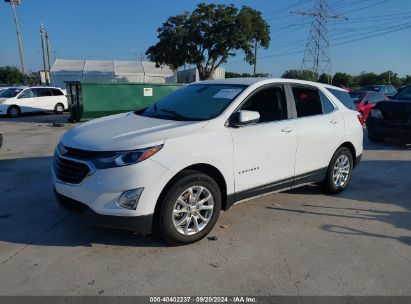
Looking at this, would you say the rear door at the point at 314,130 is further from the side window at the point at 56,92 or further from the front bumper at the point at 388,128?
the side window at the point at 56,92

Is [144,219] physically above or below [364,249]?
above

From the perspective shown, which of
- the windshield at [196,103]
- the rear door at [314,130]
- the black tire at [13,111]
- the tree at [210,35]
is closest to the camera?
the windshield at [196,103]

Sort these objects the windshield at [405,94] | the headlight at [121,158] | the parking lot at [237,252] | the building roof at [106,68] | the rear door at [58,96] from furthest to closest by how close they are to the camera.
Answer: the building roof at [106,68] → the rear door at [58,96] → the windshield at [405,94] → the headlight at [121,158] → the parking lot at [237,252]

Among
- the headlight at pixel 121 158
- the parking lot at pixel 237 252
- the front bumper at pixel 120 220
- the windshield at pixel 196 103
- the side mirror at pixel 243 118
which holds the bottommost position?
the parking lot at pixel 237 252

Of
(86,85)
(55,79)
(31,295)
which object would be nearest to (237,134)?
(31,295)

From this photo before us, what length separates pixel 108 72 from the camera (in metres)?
56.4

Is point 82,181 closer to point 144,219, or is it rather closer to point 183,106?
point 144,219

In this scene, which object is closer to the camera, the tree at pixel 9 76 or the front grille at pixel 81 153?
the front grille at pixel 81 153

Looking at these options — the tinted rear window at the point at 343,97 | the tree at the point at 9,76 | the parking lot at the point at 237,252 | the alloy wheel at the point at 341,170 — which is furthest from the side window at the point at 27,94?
the tree at the point at 9,76

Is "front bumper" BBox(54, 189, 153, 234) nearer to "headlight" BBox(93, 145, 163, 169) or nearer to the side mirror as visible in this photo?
"headlight" BBox(93, 145, 163, 169)

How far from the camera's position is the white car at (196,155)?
3.98 meters

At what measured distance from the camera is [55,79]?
53.8 m

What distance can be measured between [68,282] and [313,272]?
2.19 metres

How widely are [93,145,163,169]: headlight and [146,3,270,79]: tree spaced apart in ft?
110
